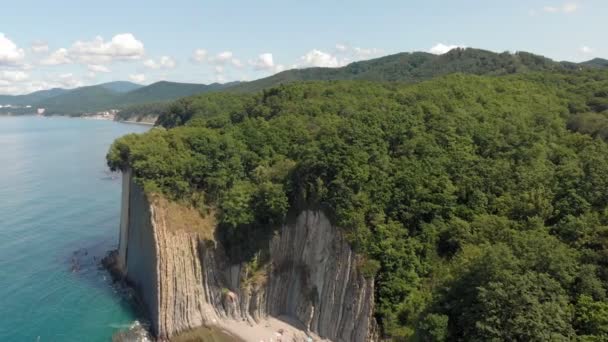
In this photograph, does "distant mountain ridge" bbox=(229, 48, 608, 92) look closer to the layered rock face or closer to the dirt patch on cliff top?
the layered rock face

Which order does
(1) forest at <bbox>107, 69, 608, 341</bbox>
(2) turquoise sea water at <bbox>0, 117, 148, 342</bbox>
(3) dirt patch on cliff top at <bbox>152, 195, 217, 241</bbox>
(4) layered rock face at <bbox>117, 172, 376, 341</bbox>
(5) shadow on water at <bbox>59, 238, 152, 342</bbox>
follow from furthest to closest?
1. (2) turquoise sea water at <bbox>0, 117, 148, 342</bbox>
2. (3) dirt patch on cliff top at <bbox>152, 195, 217, 241</bbox>
3. (5) shadow on water at <bbox>59, 238, 152, 342</bbox>
4. (4) layered rock face at <bbox>117, 172, 376, 341</bbox>
5. (1) forest at <bbox>107, 69, 608, 341</bbox>

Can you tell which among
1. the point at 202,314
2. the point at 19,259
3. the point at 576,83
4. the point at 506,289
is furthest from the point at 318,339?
the point at 576,83

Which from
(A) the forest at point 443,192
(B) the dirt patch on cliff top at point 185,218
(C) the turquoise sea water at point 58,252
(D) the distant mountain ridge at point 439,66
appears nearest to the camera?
(A) the forest at point 443,192

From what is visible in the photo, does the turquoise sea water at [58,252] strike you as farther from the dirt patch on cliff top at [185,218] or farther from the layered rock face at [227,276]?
the dirt patch on cliff top at [185,218]

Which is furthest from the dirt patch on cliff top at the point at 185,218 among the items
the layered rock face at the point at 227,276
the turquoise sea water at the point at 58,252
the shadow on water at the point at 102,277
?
the turquoise sea water at the point at 58,252

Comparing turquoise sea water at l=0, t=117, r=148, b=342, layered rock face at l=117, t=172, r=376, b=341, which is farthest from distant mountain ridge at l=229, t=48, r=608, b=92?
turquoise sea water at l=0, t=117, r=148, b=342

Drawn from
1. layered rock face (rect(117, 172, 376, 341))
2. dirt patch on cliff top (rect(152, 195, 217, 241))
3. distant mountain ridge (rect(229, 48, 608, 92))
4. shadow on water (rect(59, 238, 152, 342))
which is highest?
distant mountain ridge (rect(229, 48, 608, 92))
